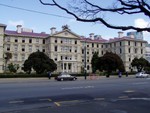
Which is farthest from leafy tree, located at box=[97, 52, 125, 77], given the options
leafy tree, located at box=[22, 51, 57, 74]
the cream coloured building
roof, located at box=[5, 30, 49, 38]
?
roof, located at box=[5, 30, 49, 38]

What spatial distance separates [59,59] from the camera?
102 m

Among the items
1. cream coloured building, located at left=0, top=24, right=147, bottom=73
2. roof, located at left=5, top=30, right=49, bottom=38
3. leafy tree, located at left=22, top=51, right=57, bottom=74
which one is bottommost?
leafy tree, located at left=22, top=51, right=57, bottom=74

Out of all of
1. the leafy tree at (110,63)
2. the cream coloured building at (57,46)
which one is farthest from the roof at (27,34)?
the leafy tree at (110,63)

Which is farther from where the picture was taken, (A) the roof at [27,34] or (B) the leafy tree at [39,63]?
(A) the roof at [27,34]

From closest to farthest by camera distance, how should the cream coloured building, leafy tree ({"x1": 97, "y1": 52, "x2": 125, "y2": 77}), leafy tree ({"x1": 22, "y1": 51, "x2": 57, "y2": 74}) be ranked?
1. leafy tree ({"x1": 22, "y1": 51, "x2": 57, "y2": 74})
2. leafy tree ({"x1": 97, "y1": 52, "x2": 125, "y2": 77})
3. the cream coloured building

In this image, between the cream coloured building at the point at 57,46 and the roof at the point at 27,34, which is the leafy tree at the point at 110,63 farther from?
the roof at the point at 27,34

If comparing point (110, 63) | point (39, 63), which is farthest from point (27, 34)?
point (110, 63)

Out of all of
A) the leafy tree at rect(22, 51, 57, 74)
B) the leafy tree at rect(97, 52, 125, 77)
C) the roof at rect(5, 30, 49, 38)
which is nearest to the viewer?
the leafy tree at rect(22, 51, 57, 74)

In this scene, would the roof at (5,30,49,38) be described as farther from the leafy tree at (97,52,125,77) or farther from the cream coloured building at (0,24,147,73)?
the leafy tree at (97,52,125,77)

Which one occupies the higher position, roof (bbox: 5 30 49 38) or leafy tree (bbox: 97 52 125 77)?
roof (bbox: 5 30 49 38)

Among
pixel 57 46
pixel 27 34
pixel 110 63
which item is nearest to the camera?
pixel 110 63

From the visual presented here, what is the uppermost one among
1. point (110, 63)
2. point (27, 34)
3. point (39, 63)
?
point (27, 34)

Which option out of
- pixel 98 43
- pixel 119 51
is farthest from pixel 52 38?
pixel 119 51

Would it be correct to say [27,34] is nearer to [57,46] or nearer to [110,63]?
[57,46]
